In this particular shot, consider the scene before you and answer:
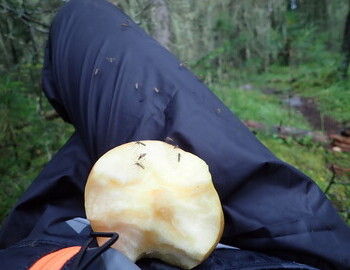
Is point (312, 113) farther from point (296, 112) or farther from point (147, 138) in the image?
point (147, 138)

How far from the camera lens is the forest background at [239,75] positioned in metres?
2.34

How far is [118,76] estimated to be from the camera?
1.26 m

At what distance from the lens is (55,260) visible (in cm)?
66

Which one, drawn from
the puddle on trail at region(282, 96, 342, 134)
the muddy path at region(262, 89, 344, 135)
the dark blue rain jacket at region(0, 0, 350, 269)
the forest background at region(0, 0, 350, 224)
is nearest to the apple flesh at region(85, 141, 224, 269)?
the dark blue rain jacket at region(0, 0, 350, 269)

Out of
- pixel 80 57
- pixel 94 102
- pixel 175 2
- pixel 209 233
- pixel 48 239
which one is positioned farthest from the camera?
pixel 175 2

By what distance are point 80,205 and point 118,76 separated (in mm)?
524

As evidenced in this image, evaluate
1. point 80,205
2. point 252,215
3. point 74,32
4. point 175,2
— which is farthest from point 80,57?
point 175,2

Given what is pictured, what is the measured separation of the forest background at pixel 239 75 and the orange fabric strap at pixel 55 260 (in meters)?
1.22

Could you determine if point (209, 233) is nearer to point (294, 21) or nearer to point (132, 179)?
point (132, 179)

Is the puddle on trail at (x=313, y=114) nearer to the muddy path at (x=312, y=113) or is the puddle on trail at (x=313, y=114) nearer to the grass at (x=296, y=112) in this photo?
the muddy path at (x=312, y=113)

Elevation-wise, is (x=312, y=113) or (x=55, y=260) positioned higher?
(x=55, y=260)

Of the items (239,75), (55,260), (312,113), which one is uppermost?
(55,260)

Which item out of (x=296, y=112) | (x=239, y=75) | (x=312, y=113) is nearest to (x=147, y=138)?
(x=296, y=112)

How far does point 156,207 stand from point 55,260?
0.25 meters
